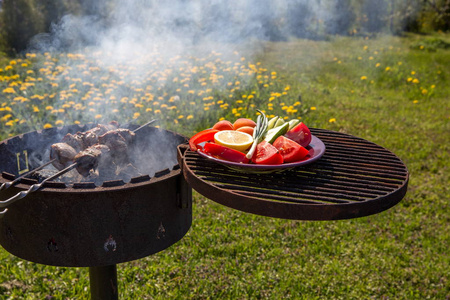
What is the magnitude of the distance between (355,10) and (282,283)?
12913 mm

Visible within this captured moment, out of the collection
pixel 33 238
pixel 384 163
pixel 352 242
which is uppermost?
pixel 384 163

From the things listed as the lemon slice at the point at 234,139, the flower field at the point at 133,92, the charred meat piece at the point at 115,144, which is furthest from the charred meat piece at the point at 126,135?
the flower field at the point at 133,92

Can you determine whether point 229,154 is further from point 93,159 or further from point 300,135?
point 93,159

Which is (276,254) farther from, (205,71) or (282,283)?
(205,71)

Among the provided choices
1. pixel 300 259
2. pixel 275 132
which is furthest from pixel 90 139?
pixel 300 259

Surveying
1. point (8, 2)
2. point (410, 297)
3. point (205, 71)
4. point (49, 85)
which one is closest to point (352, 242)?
point (410, 297)

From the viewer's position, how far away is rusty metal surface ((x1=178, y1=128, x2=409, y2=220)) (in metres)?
1.63

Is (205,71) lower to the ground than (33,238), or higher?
lower

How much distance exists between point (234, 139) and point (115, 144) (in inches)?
31.6

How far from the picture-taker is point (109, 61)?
708 cm

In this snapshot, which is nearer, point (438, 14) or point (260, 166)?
point (260, 166)

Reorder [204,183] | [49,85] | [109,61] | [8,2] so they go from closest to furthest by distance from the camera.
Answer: [204,183] → [49,85] → [109,61] → [8,2]

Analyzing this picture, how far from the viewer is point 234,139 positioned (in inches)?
81.2

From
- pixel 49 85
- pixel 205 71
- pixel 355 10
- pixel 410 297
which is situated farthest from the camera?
pixel 355 10
